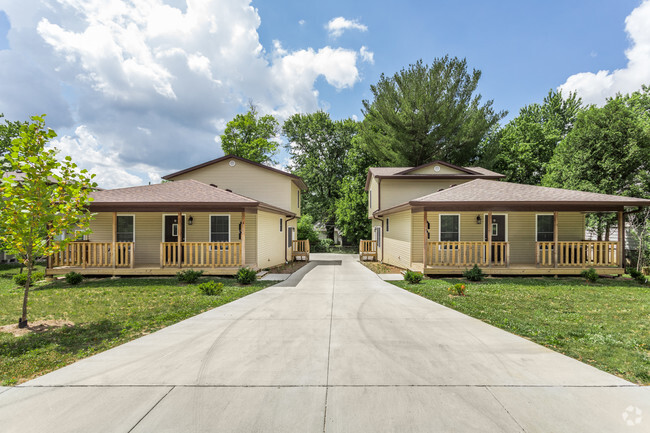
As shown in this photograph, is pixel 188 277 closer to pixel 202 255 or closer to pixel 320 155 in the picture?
pixel 202 255

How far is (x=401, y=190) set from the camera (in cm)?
1753

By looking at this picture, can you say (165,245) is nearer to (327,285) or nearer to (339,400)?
(327,285)

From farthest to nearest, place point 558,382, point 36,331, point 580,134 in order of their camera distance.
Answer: point 580,134
point 36,331
point 558,382

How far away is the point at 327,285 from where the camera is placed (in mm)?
9445

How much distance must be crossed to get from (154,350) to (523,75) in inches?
957

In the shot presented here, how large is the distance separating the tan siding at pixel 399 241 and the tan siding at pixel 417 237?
22 cm

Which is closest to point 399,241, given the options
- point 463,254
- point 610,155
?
point 463,254

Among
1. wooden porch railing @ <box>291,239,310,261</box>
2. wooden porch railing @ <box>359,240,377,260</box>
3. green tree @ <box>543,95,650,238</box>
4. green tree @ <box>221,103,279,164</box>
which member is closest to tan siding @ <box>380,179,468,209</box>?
wooden porch railing @ <box>359,240,377,260</box>

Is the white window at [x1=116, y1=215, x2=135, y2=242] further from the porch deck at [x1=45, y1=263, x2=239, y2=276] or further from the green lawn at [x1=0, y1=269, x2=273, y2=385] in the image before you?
the green lawn at [x1=0, y1=269, x2=273, y2=385]

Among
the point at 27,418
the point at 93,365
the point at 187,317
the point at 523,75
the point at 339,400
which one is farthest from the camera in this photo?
the point at 523,75

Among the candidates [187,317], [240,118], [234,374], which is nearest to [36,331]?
[187,317]

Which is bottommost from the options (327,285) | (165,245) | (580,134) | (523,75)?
(327,285)

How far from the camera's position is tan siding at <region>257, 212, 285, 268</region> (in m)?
12.5

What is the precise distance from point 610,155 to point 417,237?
13.6 metres
